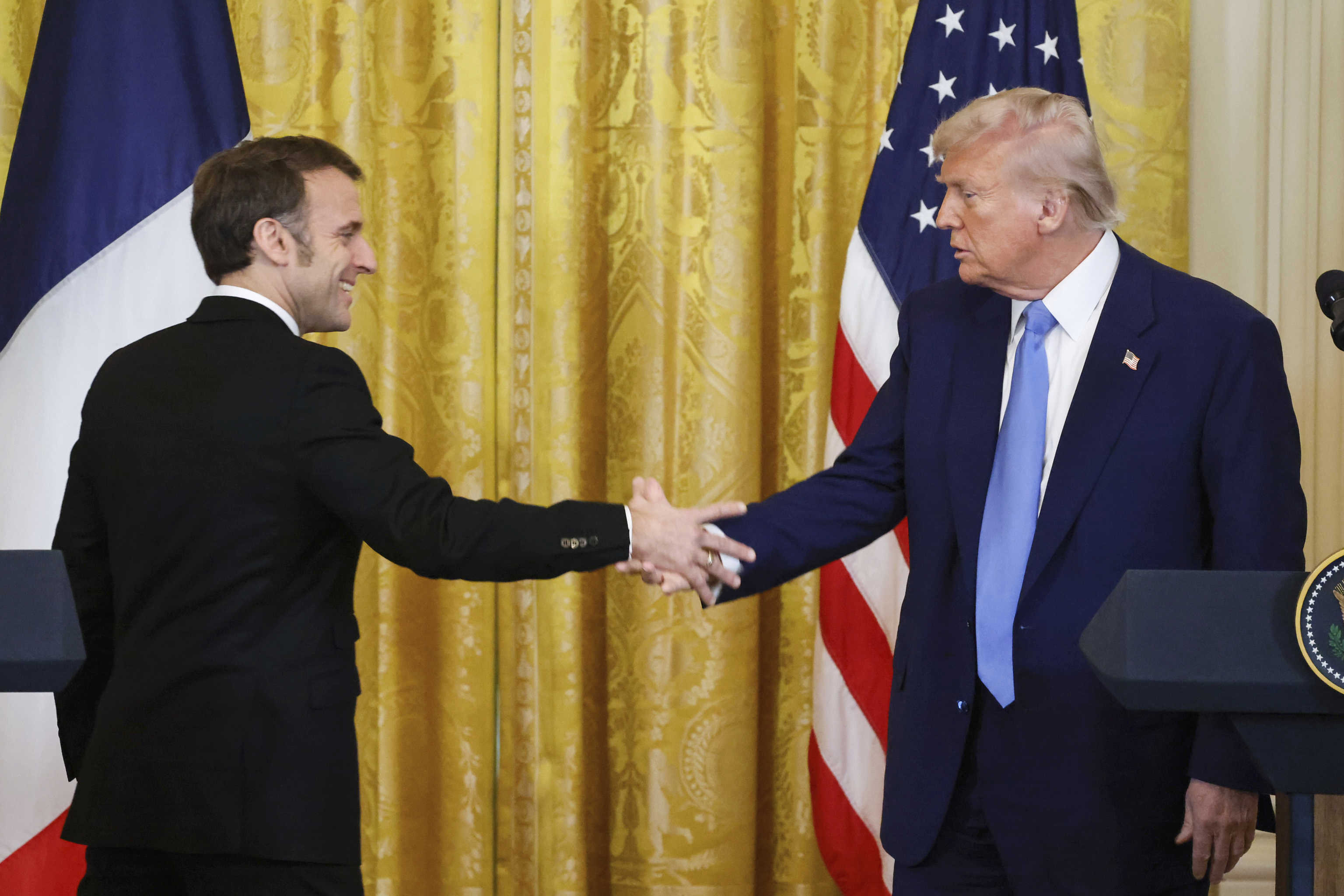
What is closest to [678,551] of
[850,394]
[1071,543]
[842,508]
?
[842,508]

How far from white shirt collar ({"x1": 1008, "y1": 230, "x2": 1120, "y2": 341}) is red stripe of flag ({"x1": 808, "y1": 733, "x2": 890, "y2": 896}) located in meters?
1.44

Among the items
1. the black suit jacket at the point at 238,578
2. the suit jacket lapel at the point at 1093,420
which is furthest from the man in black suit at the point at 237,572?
the suit jacket lapel at the point at 1093,420

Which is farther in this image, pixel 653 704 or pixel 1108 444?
pixel 653 704

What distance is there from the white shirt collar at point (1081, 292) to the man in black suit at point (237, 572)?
2.87 ft

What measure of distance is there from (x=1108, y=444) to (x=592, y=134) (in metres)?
1.85

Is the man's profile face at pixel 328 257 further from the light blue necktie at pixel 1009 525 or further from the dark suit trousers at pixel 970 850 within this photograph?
the dark suit trousers at pixel 970 850

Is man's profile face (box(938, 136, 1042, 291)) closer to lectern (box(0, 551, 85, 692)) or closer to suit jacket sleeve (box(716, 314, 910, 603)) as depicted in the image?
suit jacket sleeve (box(716, 314, 910, 603))

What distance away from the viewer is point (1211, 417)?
181cm

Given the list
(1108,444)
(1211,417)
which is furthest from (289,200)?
(1211,417)

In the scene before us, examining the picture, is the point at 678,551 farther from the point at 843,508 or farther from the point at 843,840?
the point at 843,840

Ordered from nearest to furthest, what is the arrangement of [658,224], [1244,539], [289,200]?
[1244,539], [289,200], [658,224]

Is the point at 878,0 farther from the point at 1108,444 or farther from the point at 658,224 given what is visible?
the point at 1108,444

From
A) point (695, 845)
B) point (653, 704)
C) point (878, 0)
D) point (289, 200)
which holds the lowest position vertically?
point (695, 845)

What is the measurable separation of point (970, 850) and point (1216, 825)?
349 mm
